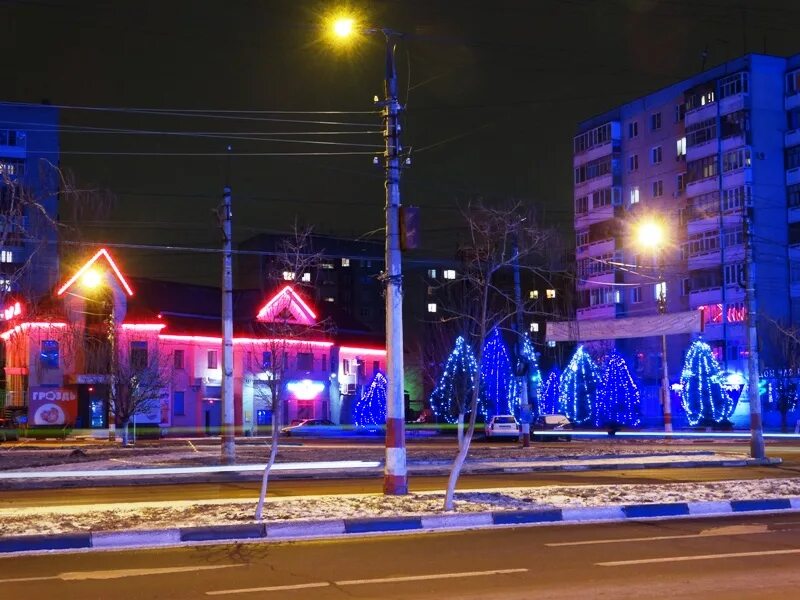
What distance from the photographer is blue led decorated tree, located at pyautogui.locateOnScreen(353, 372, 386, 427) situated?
218 ft

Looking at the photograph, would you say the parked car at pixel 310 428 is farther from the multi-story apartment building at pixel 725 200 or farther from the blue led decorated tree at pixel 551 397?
the multi-story apartment building at pixel 725 200

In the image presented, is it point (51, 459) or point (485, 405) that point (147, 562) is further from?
point (485, 405)

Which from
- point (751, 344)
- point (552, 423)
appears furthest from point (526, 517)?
point (552, 423)

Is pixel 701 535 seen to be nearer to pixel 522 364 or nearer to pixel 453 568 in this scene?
pixel 453 568

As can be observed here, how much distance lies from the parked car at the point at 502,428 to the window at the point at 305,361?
21.3 metres

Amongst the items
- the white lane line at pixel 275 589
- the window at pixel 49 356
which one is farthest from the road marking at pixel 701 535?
the window at pixel 49 356

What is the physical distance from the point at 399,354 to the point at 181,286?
59.8 m

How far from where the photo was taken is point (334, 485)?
76.1ft

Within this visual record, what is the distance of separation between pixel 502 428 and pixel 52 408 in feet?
85.7

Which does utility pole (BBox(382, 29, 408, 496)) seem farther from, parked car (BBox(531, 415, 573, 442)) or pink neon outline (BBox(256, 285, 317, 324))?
parked car (BBox(531, 415, 573, 442))

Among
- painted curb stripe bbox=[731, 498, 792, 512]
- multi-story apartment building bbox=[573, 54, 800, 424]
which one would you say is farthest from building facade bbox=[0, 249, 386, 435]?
painted curb stripe bbox=[731, 498, 792, 512]

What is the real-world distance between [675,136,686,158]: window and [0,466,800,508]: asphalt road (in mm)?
48324

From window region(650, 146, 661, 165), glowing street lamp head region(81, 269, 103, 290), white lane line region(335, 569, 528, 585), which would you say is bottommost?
white lane line region(335, 569, 528, 585)

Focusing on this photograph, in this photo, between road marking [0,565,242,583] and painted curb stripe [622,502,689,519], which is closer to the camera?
road marking [0,565,242,583]
